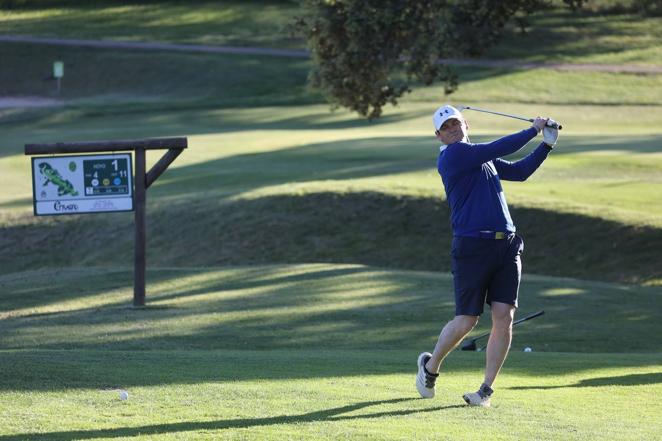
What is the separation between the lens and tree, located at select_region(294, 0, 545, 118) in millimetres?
21359

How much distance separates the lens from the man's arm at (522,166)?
844cm

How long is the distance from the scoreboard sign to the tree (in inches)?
292

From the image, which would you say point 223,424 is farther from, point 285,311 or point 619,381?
point 285,311

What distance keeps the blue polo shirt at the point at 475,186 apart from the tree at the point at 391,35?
1337 centimetres

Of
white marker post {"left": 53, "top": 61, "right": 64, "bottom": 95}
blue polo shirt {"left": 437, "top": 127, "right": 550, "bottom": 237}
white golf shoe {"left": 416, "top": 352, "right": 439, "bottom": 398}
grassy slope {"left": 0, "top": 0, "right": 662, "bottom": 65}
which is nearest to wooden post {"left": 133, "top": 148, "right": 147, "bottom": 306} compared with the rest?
white golf shoe {"left": 416, "top": 352, "right": 439, "bottom": 398}

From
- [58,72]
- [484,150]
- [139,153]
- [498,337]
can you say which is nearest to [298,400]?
[498,337]

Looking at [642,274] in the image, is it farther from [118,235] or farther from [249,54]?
[249,54]

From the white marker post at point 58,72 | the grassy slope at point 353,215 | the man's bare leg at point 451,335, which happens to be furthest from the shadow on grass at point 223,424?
the white marker post at point 58,72

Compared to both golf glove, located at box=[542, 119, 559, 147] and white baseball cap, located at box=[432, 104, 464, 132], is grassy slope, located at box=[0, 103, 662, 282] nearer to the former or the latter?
golf glove, located at box=[542, 119, 559, 147]

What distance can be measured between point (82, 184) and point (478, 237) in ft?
26.9

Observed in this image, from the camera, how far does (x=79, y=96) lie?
181 ft

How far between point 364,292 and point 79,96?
41.1 m

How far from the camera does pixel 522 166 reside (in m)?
8.51

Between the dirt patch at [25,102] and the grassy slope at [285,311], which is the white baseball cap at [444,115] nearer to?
the grassy slope at [285,311]
